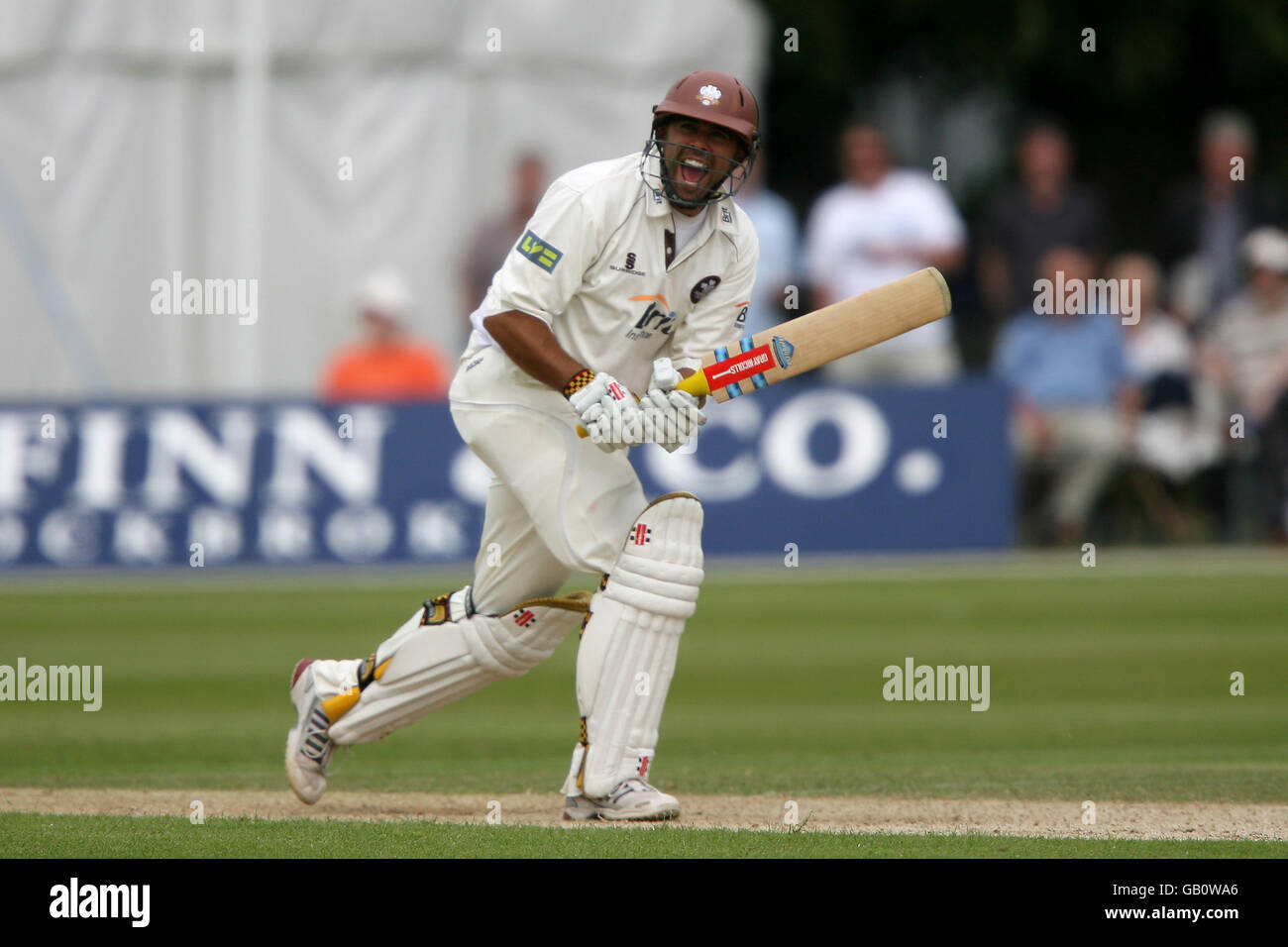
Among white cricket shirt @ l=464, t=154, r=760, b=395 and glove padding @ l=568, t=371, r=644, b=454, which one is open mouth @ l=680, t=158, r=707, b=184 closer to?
white cricket shirt @ l=464, t=154, r=760, b=395

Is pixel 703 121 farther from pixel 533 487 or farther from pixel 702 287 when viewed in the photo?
pixel 533 487

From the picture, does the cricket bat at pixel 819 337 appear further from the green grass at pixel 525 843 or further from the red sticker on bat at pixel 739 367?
the green grass at pixel 525 843

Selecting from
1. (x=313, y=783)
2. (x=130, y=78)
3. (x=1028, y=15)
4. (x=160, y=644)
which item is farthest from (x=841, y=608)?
(x=1028, y=15)

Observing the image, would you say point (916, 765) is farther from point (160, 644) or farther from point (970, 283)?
point (970, 283)

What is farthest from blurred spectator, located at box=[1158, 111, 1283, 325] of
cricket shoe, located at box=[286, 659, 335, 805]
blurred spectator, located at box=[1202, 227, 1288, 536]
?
cricket shoe, located at box=[286, 659, 335, 805]

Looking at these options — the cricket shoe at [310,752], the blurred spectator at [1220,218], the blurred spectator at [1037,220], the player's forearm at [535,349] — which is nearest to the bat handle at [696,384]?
the player's forearm at [535,349]

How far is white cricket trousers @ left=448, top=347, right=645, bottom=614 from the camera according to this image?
5.56 metres

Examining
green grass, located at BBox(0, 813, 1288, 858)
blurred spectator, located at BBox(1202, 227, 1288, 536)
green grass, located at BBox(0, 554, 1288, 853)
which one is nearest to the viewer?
green grass, located at BBox(0, 813, 1288, 858)

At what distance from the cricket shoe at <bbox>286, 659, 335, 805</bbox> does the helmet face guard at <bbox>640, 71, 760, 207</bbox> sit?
1.73 m

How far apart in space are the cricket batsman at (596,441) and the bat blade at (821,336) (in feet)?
0.40

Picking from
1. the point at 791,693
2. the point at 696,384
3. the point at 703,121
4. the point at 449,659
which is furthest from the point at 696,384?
the point at 791,693

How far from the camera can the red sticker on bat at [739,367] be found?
5465 mm

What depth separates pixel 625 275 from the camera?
5613 millimetres

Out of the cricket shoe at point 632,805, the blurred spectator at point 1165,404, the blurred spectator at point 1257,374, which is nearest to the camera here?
the cricket shoe at point 632,805
